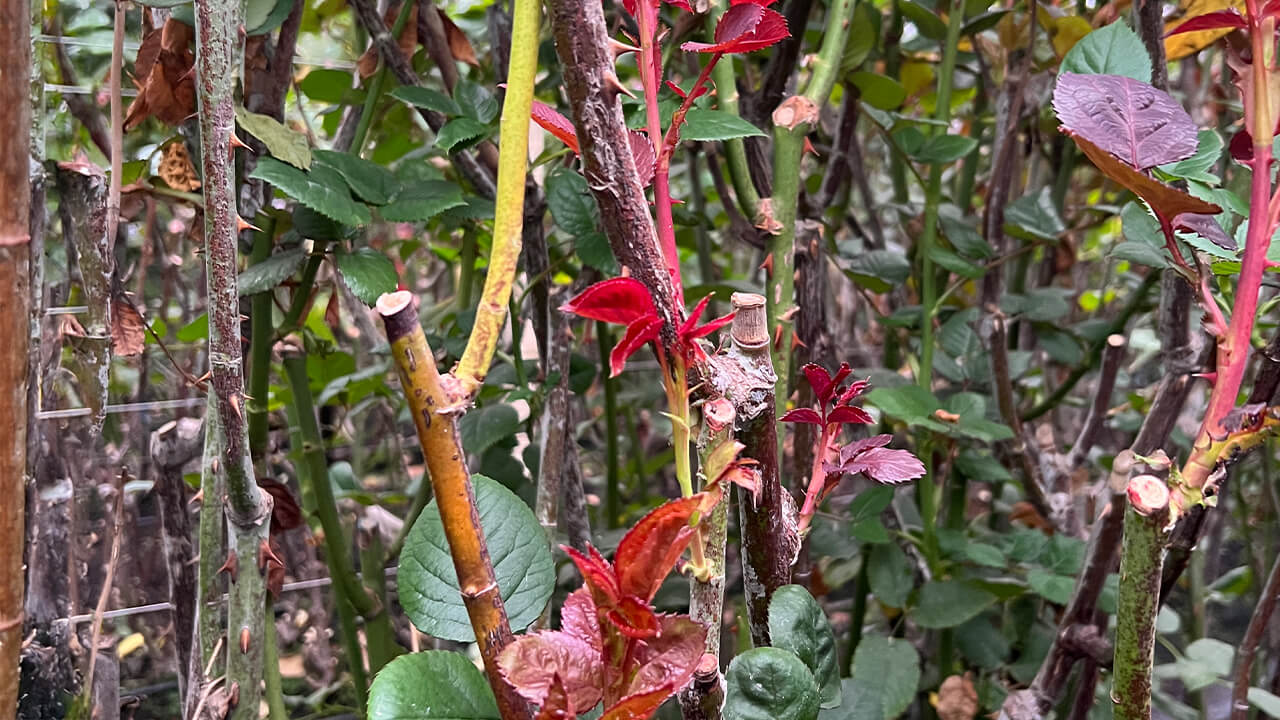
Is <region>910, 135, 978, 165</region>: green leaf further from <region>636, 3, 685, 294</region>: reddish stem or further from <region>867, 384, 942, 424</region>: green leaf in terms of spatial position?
<region>636, 3, 685, 294</region>: reddish stem

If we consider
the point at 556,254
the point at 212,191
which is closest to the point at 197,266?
the point at 556,254

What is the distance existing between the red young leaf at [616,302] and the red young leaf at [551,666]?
0.10m

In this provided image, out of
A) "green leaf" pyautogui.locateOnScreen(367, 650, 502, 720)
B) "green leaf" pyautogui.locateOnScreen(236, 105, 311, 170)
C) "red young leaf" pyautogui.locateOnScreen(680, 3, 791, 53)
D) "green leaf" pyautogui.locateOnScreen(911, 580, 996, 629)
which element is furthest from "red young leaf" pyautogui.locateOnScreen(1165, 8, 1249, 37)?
"green leaf" pyautogui.locateOnScreen(911, 580, 996, 629)

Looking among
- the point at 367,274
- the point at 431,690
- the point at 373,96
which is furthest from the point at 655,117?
the point at 373,96

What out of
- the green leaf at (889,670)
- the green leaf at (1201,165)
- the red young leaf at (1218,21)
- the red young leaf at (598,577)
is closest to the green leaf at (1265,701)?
the green leaf at (889,670)

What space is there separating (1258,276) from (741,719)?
0.26 meters

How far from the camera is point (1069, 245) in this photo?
1.19 meters

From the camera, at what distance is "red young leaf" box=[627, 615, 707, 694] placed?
27 cm

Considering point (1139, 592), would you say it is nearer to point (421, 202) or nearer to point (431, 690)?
point (431, 690)

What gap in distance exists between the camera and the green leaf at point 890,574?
0.85m

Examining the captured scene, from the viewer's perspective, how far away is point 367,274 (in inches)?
23.4

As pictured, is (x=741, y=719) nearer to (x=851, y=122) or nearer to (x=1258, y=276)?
(x=1258, y=276)

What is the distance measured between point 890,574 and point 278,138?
26.1 inches

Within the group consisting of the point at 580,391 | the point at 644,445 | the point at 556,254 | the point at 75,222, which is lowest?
the point at 644,445
